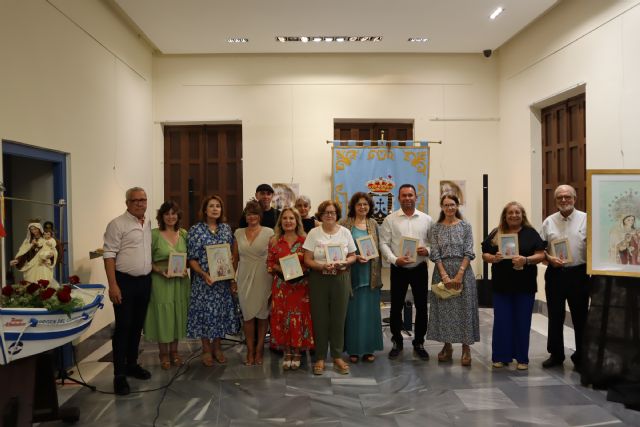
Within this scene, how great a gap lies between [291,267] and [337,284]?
409mm

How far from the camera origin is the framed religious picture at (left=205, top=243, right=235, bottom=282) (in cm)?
401

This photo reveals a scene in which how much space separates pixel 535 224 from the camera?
6.41 meters

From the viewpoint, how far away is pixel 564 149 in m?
5.88

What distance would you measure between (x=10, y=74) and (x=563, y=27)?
567 cm

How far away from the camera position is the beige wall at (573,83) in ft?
15.0

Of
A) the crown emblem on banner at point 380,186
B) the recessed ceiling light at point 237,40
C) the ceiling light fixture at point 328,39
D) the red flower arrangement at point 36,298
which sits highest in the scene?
the ceiling light fixture at point 328,39

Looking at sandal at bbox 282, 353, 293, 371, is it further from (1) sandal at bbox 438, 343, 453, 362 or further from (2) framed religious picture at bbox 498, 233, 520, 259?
(2) framed religious picture at bbox 498, 233, 520, 259

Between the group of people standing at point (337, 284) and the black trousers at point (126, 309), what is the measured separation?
0.7 inches

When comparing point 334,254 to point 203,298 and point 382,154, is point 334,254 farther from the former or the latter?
point 382,154

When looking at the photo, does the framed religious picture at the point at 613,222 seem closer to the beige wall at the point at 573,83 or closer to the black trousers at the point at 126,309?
the beige wall at the point at 573,83

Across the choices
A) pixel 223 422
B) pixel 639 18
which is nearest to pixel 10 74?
pixel 223 422

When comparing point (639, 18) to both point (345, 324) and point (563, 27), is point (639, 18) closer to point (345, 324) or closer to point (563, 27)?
point (563, 27)

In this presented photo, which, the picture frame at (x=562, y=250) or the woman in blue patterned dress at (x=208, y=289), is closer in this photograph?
the picture frame at (x=562, y=250)

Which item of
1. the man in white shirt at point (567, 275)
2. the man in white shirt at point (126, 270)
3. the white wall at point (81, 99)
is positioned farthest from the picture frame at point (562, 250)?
the white wall at point (81, 99)
